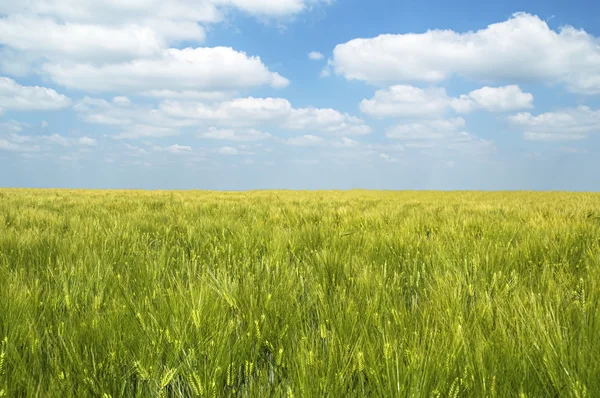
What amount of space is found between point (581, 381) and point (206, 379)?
0.99 m

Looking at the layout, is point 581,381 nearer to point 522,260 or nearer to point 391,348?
point 391,348

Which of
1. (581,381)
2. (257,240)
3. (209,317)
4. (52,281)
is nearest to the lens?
(581,381)

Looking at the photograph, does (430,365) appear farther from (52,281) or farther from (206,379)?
(52,281)

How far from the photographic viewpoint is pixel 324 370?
3.47 ft

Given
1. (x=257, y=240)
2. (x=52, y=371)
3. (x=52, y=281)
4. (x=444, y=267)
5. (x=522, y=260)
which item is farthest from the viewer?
(x=257, y=240)

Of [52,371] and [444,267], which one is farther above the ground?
[444,267]

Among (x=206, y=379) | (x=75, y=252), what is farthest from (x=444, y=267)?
(x=75, y=252)

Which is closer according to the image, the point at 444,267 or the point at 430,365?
the point at 430,365

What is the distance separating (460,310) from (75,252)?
2.41m

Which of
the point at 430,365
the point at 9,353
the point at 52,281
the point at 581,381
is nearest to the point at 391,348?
the point at 430,365

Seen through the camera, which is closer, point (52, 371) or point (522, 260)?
point (52, 371)

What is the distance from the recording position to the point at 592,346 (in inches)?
46.3

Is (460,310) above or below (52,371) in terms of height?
above

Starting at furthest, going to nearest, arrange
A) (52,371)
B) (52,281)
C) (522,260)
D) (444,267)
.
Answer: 1. (522,260)
2. (444,267)
3. (52,281)
4. (52,371)
